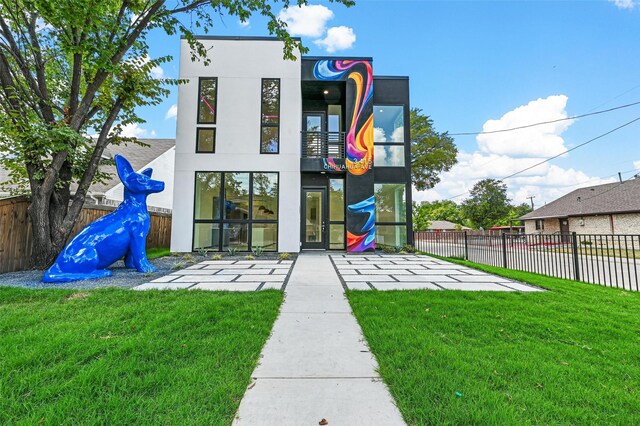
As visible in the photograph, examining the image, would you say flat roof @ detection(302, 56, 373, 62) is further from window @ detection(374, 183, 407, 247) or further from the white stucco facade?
window @ detection(374, 183, 407, 247)

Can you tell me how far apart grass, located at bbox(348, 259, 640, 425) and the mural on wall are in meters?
5.37

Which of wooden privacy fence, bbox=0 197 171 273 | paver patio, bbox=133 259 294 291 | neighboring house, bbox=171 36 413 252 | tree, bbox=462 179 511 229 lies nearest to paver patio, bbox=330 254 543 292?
paver patio, bbox=133 259 294 291

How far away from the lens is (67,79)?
6305 mm

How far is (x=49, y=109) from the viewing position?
17.6 ft

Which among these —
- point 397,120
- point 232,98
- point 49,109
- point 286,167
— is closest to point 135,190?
point 49,109

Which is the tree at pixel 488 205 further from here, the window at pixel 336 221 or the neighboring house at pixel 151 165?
the neighboring house at pixel 151 165

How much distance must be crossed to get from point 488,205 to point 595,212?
15271 millimetres

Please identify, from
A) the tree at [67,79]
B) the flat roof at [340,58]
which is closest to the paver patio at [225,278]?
the tree at [67,79]

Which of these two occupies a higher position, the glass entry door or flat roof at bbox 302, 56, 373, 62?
flat roof at bbox 302, 56, 373, 62

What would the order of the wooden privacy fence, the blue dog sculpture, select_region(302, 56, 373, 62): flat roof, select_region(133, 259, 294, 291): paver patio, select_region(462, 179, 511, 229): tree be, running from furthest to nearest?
select_region(462, 179, 511, 229): tree < select_region(302, 56, 373, 62): flat roof < the wooden privacy fence < the blue dog sculpture < select_region(133, 259, 294, 291): paver patio

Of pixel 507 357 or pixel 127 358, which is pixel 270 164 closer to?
pixel 127 358

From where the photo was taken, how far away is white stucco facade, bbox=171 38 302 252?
8586 millimetres

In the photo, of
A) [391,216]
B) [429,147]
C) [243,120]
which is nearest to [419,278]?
[391,216]

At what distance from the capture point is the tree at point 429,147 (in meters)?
17.2
